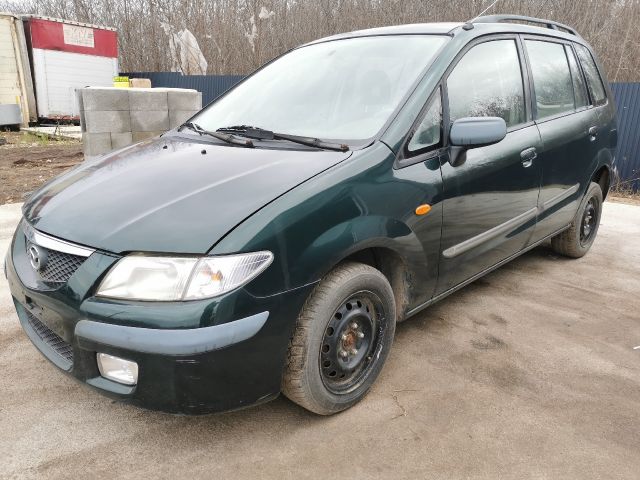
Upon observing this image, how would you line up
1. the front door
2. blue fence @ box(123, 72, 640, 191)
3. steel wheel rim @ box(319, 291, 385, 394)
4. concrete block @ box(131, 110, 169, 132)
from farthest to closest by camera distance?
→ 1. blue fence @ box(123, 72, 640, 191)
2. concrete block @ box(131, 110, 169, 132)
3. the front door
4. steel wheel rim @ box(319, 291, 385, 394)

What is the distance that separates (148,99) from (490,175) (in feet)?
17.4

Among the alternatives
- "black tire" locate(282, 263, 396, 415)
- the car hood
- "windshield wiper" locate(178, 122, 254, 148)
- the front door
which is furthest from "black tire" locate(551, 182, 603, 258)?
"windshield wiper" locate(178, 122, 254, 148)

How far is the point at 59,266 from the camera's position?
6.68 feet

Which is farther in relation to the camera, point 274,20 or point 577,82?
point 274,20

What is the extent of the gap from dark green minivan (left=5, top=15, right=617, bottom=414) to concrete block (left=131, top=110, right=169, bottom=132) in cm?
396

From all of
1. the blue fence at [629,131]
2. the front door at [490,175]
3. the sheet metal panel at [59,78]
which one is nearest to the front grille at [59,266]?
the front door at [490,175]

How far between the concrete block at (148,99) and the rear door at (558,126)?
4.96 meters

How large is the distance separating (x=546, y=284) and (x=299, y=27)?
19376mm

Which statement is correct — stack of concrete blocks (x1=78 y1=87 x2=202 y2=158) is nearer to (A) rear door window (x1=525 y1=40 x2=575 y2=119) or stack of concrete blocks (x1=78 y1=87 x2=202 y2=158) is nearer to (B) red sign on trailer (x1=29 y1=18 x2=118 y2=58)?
(A) rear door window (x1=525 y1=40 x2=575 y2=119)

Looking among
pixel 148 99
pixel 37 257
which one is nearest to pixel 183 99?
pixel 148 99

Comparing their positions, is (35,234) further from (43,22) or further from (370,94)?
(43,22)

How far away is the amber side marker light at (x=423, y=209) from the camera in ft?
8.13

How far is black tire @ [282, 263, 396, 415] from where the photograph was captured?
2.09m

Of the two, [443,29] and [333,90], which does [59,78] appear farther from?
[443,29]
